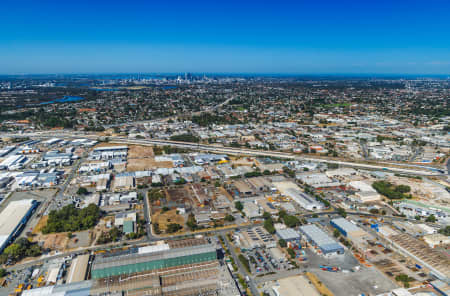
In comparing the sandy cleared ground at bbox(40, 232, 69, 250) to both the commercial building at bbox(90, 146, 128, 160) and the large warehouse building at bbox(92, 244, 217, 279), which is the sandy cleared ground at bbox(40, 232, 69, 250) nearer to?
the large warehouse building at bbox(92, 244, 217, 279)

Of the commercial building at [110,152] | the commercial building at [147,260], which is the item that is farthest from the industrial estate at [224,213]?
the commercial building at [110,152]

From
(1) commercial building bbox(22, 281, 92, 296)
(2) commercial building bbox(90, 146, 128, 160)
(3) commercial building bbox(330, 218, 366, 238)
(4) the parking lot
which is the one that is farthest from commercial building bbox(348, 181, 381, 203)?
(2) commercial building bbox(90, 146, 128, 160)

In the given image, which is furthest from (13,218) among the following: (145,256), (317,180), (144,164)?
(317,180)

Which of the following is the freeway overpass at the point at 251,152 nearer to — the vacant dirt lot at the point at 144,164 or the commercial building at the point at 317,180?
the commercial building at the point at 317,180

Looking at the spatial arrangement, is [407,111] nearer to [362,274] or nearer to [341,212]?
[341,212]

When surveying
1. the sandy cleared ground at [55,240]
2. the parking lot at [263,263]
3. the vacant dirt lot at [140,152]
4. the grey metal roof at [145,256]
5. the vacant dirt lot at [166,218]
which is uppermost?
the vacant dirt lot at [140,152]
